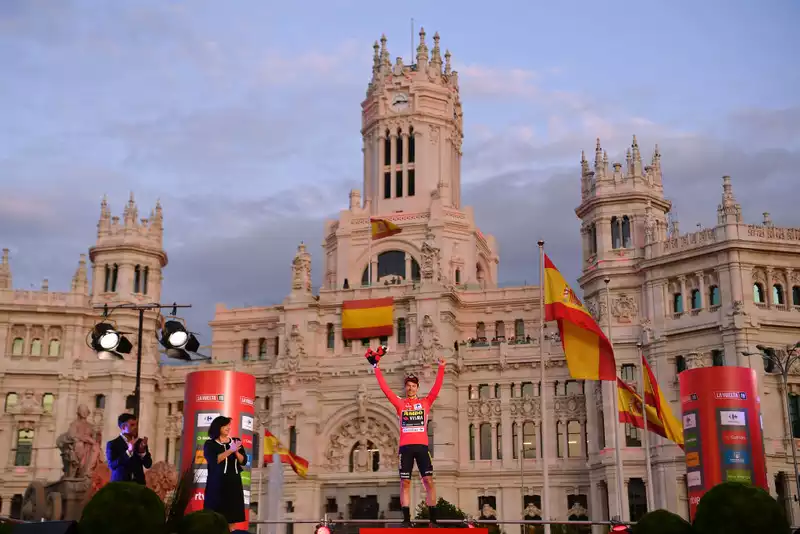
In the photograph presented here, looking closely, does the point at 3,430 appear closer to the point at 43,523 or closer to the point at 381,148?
the point at 381,148

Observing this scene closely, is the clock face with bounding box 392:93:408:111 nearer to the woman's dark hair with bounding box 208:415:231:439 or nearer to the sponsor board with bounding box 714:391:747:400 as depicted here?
the sponsor board with bounding box 714:391:747:400

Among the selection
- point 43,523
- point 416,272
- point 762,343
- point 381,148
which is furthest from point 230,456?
point 381,148

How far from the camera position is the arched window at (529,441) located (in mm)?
67938

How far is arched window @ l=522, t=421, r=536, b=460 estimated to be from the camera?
67.9 m

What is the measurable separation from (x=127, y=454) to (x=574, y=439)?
167 ft

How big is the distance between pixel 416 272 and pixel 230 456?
60682 mm

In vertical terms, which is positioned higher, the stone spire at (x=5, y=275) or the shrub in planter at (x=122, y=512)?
the stone spire at (x=5, y=275)

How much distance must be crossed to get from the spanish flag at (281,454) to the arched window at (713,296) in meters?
27.4

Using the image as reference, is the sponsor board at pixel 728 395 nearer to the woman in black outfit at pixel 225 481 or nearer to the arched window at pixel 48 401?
the woman in black outfit at pixel 225 481

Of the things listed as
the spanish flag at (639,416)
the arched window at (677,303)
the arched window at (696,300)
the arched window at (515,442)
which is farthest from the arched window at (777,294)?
the arched window at (515,442)

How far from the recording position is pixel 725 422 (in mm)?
40531

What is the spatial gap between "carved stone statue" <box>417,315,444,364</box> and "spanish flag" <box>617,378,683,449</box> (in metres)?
20.8

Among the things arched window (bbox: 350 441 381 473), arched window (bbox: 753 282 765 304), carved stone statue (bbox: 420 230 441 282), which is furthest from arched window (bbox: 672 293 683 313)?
arched window (bbox: 350 441 381 473)

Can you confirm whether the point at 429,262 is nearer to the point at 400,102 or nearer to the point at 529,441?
the point at 529,441
